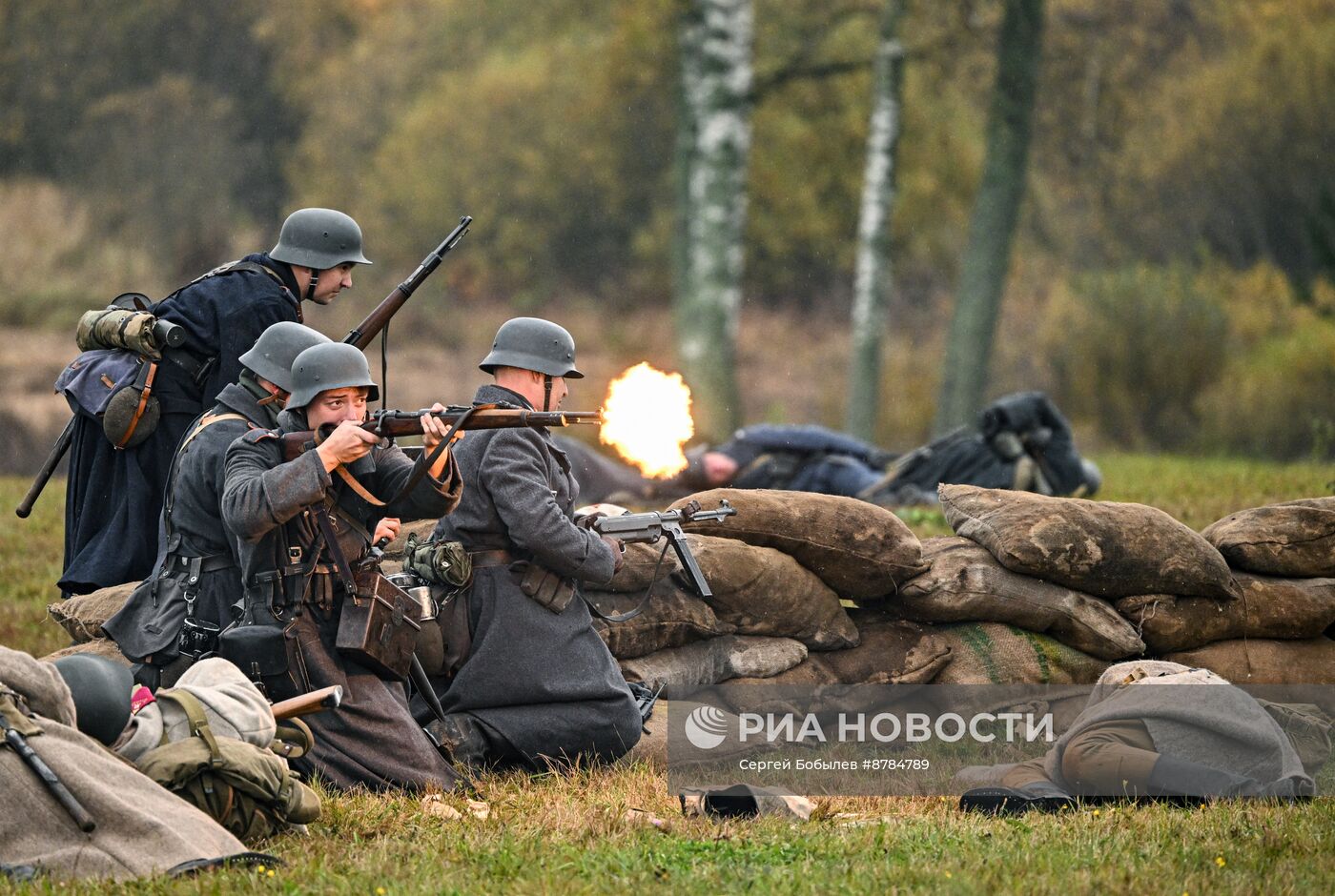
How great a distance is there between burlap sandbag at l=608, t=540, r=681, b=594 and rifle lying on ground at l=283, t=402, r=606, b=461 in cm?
122

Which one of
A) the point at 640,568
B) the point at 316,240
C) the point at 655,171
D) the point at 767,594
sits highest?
the point at 655,171

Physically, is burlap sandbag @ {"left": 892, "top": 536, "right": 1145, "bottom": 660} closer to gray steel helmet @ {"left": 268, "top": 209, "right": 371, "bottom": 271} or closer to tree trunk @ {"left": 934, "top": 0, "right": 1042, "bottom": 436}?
gray steel helmet @ {"left": 268, "top": 209, "right": 371, "bottom": 271}

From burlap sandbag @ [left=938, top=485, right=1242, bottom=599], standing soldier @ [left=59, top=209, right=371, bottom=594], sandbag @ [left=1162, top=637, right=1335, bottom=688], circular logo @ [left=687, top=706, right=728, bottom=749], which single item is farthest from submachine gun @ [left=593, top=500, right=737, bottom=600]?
sandbag @ [left=1162, top=637, right=1335, bottom=688]

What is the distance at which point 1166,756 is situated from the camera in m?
6.40

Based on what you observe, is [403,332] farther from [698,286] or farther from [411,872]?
[411,872]

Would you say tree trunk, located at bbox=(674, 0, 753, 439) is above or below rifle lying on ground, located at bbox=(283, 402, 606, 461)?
above

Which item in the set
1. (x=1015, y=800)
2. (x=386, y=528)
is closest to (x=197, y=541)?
(x=386, y=528)

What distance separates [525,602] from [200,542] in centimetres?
129

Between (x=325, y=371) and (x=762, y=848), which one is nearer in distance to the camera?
(x=762, y=848)

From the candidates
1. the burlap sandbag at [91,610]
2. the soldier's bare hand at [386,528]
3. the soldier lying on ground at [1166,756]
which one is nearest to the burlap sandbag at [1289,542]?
the soldier lying on ground at [1166,756]

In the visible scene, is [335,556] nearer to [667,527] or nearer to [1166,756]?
[667,527]

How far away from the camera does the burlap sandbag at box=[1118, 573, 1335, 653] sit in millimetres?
8258

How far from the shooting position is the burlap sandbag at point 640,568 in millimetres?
7727

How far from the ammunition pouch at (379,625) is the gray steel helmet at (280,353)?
78 cm
